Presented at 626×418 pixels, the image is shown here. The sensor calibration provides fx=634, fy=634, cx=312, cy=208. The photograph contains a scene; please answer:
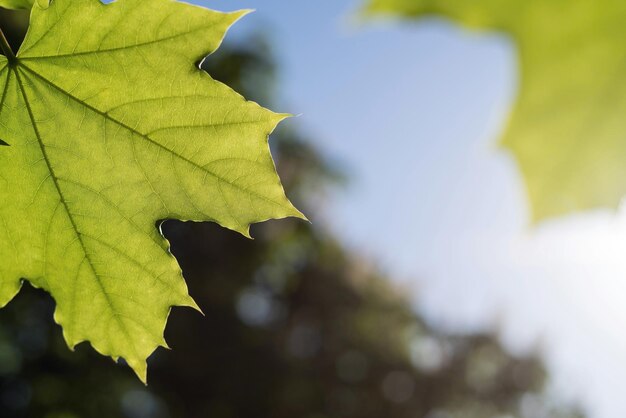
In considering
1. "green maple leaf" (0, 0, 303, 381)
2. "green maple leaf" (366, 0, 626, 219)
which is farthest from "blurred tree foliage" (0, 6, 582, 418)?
"green maple leaf" (366, 0, 626, 219)

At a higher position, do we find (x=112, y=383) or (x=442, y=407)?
(x=442, y=407)

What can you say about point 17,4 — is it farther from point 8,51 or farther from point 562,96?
point 562,96

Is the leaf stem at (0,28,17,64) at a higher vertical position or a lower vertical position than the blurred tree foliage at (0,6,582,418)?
higher

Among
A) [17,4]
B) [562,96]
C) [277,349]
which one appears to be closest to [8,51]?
[17,4]

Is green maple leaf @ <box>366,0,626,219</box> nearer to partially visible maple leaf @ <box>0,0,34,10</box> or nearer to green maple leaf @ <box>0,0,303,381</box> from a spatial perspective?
green maple leaf @ <box>0,0,303,381</box>

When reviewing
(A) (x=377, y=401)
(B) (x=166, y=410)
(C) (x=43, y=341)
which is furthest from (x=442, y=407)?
(C) (x=43, y=341)

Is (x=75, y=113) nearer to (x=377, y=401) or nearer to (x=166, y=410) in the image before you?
(x=166, y=410)
